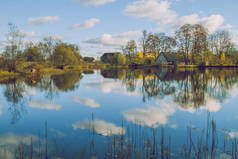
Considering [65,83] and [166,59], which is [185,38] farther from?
[65,83]

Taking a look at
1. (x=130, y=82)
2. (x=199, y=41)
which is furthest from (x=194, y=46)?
(x=130, y=82)

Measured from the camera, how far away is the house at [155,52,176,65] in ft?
262

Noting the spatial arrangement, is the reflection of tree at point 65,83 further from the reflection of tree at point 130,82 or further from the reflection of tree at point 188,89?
the reflection of tree at point 188,89

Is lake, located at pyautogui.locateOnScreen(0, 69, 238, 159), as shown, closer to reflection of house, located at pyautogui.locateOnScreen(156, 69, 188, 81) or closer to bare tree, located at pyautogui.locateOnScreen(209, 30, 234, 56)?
reflection of house, located at pyautogui.locateOnScreen(156, 69, 188, 81)

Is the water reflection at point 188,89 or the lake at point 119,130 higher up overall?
the water reflection at point 188,89

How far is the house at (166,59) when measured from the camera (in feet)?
262

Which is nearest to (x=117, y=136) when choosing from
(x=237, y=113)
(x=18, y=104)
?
(x=237, y=113)

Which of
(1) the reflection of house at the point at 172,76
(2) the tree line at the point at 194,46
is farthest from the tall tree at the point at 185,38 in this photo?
(1) the reflection of house at the point at 172,76

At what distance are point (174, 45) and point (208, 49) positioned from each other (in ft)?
42.0

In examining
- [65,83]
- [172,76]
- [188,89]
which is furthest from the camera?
[172,76]

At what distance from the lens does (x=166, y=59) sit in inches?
3140

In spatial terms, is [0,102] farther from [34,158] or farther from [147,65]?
[147,65]

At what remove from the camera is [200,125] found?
7770 millimetres

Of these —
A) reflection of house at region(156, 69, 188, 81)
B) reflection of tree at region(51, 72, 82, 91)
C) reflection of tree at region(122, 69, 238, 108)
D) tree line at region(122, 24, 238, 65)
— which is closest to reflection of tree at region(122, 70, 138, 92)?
reflection of tree at region(122, 69, 238, 108)
